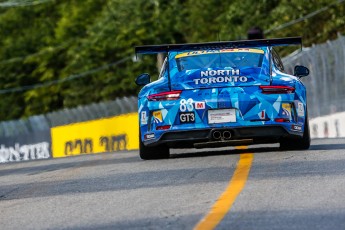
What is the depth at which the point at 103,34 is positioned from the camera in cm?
8031

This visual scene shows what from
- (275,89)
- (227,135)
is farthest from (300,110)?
(227,135)

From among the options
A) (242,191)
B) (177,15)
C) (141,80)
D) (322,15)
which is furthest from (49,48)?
(242,191)

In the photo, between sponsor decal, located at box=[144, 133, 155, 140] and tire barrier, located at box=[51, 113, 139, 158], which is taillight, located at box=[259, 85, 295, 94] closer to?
sponsor decal, located at box=[144, 133, 155, 140]

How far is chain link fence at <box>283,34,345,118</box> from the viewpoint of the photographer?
29.9 meters

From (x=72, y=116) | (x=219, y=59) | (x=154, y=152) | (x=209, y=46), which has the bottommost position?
(x=72, y=116)

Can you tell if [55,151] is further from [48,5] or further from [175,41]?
[48,5]

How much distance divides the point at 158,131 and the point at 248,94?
4.07ft

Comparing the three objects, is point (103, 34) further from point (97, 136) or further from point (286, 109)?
point (286, 109)

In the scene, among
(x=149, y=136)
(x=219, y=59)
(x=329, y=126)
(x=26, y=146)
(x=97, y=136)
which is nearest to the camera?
(x=149, y=136)

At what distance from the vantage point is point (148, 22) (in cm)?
7950

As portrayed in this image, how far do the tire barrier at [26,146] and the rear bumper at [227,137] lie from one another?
85.9 feet

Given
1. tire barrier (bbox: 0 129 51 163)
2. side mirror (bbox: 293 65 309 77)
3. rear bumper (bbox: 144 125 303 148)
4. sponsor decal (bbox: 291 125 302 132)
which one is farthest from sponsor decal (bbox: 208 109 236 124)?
tire barrier (bbox: 0 129 51 163)

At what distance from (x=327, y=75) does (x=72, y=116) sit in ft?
51.9

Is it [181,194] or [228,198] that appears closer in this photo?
[228,198]
